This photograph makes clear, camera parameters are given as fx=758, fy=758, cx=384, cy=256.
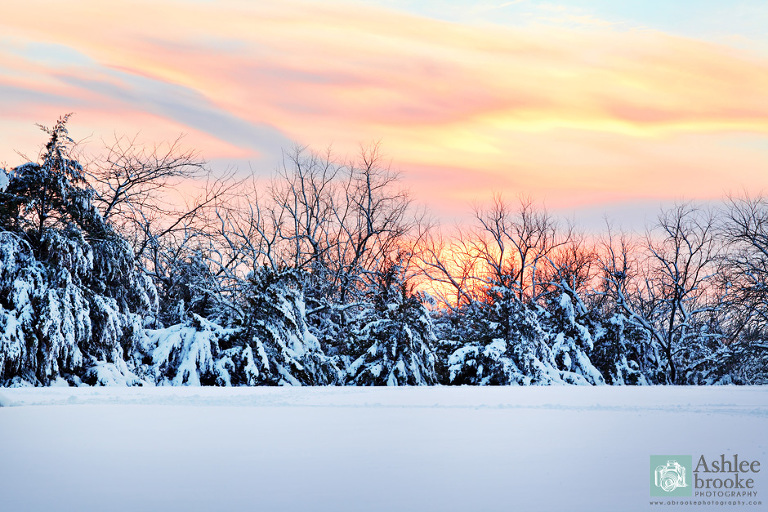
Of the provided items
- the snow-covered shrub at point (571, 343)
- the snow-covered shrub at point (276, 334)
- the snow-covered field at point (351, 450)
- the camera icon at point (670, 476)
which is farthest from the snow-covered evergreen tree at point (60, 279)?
the camera icon at point (670, 476)

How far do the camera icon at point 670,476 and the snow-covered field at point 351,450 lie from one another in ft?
0.39

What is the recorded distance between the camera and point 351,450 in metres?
5.95

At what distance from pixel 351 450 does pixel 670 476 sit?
2360 millimetres

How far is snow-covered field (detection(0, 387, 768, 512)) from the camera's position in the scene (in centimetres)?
429

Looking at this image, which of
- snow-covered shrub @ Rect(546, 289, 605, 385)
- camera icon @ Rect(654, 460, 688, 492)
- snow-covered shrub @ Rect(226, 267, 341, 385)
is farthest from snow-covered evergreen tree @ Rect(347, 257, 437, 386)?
camera icon @ Rect(654, 460, 688, 492)

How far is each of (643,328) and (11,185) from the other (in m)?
22.2

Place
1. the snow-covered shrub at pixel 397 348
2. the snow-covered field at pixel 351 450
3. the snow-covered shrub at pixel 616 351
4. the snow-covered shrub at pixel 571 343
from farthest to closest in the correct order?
the snow-covered shrub at pixel 616 351, the snow-covered shrub at pixel 571 343, the snow-covered shrub at pixel 397 348, the snow-covered field at pixel 351 450

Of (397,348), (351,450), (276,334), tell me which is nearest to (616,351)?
(397,348)

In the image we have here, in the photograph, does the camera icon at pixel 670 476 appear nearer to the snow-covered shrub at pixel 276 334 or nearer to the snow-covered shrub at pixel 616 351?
the snow-covered shrub at pixel 276 334

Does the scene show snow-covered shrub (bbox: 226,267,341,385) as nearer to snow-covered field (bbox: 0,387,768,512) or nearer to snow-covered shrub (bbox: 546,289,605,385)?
snow-covered shrub (bbox: 546,289,605,385)

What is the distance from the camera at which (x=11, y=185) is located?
54.3 feet

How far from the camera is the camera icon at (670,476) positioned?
Answer: 4.70 metres

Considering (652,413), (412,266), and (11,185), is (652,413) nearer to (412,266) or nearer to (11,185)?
(11,185)

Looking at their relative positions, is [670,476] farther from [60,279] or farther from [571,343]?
[571,343]
